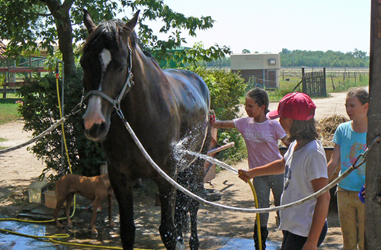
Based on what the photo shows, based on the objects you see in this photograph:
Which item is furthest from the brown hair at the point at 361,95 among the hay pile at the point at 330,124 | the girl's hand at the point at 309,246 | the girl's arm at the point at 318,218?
the hay pile at the point at 330,124

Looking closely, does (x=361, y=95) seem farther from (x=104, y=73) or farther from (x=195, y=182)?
(x=195, y=182)

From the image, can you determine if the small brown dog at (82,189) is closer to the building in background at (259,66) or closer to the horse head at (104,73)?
the horse head at (104,73)

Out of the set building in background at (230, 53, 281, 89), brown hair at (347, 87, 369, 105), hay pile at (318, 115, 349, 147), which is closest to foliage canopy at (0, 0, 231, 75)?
hay pile at (318, 115, 349, 147)

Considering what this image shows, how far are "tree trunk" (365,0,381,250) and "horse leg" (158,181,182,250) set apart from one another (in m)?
1.84

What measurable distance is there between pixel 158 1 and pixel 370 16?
577 cm

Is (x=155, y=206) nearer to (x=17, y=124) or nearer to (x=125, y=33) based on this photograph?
(x=125, y=33)

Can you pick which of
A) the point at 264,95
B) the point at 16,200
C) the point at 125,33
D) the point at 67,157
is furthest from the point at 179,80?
the point at 16,200

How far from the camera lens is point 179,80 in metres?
4.85

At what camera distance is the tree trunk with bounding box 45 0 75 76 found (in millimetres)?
6898

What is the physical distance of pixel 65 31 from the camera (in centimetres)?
716

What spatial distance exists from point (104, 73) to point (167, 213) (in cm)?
144

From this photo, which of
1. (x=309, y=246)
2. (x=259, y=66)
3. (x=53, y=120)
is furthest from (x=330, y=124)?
(x=259, y=66)

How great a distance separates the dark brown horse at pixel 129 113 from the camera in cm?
304

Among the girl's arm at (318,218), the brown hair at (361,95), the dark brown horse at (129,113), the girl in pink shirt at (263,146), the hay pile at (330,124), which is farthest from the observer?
the hay pile at (330,124)
